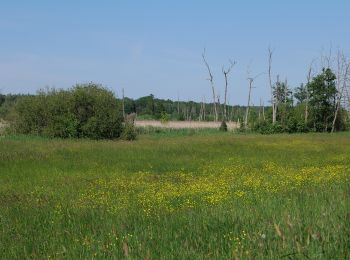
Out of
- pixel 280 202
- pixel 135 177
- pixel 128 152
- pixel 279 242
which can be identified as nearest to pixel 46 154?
pixel 128 152

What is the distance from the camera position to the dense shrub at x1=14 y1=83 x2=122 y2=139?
40.4 metres

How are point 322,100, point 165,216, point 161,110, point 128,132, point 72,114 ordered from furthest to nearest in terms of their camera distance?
point 161,110 → point 322,100 → point 128,132 → point 72,114 → point 165,216

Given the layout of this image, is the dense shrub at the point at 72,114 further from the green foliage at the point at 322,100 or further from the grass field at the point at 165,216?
the green foliage at the point at 322,100

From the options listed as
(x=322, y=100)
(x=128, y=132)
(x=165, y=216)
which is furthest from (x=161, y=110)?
(x=165, y=216)

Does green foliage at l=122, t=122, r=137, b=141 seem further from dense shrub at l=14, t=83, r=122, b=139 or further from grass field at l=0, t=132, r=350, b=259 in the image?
grass field at l=0, t=132, r=350, b=259

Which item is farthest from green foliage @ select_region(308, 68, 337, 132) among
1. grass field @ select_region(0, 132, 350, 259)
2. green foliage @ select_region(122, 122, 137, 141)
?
grass field @ select_region(0, 132, 350, 259)

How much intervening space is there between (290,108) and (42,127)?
37.3m

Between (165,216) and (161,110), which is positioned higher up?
(161,110)

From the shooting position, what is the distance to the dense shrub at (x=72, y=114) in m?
40.4

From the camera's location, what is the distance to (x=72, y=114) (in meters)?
40.6

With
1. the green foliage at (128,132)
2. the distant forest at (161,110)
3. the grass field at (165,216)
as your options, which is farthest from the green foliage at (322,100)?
the grass field at (165,216)

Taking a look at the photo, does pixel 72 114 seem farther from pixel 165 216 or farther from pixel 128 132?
pixel 165 216

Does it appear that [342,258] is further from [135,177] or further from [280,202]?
[135,177]

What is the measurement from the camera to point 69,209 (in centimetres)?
861
